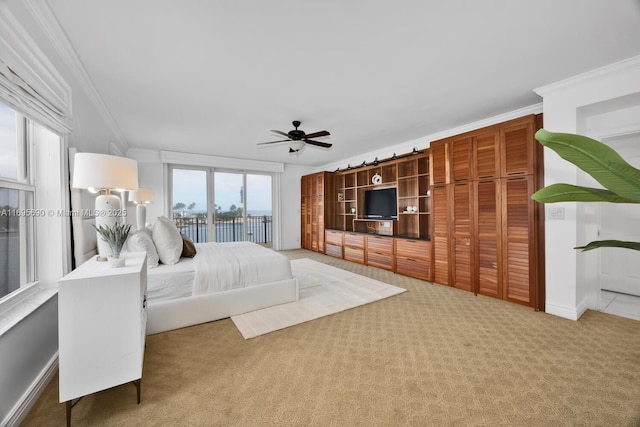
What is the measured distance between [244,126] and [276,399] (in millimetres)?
3582

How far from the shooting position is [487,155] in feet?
10.7

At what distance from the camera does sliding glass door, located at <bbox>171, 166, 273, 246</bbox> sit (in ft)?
19.7

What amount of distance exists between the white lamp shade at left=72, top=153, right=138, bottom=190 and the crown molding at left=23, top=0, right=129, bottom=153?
90 cm

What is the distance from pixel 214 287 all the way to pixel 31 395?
131 centimetres

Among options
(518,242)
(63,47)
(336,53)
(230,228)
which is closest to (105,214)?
(63,47)

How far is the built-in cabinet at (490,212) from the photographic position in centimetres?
291

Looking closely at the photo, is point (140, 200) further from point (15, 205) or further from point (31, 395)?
point (31, 395)

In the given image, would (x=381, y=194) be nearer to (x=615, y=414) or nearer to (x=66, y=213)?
(x=615, y=414)

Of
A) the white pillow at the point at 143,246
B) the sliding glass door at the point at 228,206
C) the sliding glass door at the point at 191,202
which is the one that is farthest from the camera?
the sliding glass door at the point at 228,206

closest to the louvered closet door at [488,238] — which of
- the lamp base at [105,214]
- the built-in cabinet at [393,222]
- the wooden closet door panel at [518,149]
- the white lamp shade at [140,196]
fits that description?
the wooden closet door panel at [518,149]

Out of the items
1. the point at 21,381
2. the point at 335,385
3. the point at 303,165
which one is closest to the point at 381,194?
the point at 303,165

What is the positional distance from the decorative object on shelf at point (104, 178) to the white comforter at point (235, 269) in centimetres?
88

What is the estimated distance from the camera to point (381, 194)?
5.36 m

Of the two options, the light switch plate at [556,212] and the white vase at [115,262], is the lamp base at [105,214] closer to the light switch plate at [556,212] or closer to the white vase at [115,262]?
the white vase at [115,262]
